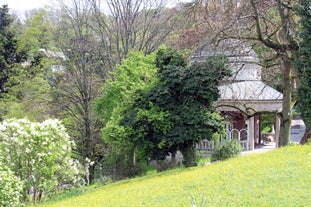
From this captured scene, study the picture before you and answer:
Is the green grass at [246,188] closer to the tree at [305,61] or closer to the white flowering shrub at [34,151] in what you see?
the tree at [305,61]

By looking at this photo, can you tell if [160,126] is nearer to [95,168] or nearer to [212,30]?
[212,30]

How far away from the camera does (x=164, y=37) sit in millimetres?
23375

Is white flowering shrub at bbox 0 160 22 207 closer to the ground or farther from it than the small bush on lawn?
closer to the ground

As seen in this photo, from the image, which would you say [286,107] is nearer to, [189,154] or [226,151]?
[226,151]

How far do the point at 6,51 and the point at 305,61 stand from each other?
23.6m

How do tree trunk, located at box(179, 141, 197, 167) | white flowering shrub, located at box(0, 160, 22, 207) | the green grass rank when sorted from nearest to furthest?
the green grass < white flowering shrub, located at box(0, 160, 22, 207) < tree trunk, located at box(179, 141, 197, 167)

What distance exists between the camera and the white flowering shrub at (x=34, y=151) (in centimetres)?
1082

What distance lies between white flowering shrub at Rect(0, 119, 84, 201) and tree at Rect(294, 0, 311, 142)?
8171 millimetres

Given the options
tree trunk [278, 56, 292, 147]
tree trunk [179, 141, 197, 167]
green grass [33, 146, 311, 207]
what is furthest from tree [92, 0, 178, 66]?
green grass [33, 146, 311, 207]

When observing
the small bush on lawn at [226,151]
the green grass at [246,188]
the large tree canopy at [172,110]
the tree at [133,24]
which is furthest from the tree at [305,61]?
the tree at [133,24]

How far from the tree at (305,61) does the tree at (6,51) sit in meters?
21.9

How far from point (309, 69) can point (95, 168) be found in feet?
47.5

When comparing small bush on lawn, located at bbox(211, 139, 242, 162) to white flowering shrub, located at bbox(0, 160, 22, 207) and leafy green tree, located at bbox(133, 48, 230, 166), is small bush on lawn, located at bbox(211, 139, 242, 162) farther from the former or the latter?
white flowering shrub, located at bbox(0, 160, 22, 207)

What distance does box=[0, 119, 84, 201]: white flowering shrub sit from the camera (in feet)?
35.5
